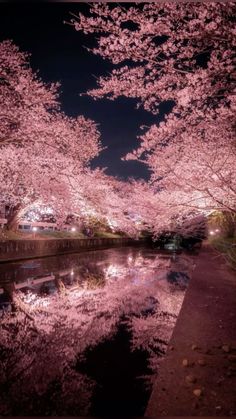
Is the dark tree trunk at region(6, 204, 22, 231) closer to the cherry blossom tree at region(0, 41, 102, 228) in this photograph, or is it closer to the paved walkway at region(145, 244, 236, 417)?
the cherry blossom tree at region(0, 41, 102, 228)

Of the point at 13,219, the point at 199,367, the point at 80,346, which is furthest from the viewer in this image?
the point at 13,219

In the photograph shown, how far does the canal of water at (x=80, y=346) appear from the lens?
4.27 m

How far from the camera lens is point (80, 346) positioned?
20.5 ft

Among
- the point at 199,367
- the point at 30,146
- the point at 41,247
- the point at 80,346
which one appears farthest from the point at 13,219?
the point at 199,367

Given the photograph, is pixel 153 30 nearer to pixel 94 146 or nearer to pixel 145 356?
pixel 145 356

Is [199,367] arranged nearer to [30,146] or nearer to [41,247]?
[30,146]

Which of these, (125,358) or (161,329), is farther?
(161,329)

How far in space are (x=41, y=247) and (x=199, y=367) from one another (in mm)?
19815

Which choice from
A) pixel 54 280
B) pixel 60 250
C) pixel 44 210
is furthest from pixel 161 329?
pixel 44 210

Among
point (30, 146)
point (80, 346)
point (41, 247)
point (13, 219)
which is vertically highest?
point (30, 146)

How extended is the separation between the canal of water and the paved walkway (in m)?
0.32

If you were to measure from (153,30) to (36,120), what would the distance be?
22.1 feet

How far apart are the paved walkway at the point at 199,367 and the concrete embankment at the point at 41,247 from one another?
1348 centimetres

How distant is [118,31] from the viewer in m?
8.00
